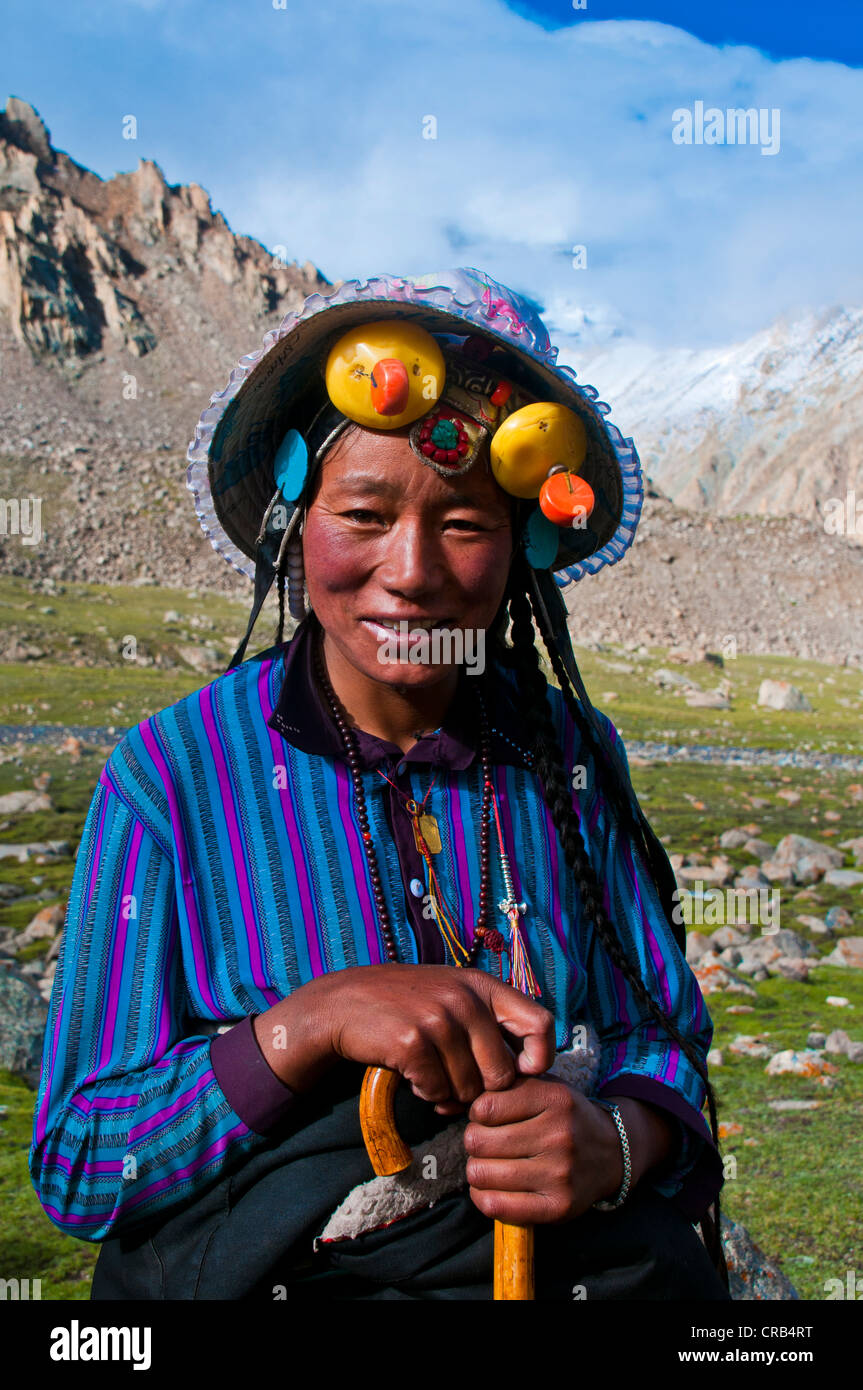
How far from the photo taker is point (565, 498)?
200cm

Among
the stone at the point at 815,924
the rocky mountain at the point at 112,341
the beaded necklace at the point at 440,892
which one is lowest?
the stone at the point at 815,924

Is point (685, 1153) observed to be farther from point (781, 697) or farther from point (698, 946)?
point (781, 697)

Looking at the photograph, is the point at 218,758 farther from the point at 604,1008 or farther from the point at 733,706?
the point at 733,706

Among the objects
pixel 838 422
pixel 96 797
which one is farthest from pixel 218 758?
pixel 838 422

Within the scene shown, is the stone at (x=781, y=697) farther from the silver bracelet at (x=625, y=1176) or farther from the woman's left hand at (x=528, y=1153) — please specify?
the woman's left hand at (x=528, y=1153)

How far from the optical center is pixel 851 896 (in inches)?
287

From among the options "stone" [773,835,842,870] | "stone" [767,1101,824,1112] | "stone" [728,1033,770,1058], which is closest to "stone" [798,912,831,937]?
"stone" [773,835,842,870]

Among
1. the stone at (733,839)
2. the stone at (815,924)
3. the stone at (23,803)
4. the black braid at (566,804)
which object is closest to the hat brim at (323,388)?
the black braid at (566,804)

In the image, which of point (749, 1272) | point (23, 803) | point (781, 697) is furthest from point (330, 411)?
point (781, 697)

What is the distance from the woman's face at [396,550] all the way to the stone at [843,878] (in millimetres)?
6332

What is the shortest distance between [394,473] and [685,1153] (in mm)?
1268

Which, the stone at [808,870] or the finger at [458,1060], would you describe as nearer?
the finger at [458,1060]

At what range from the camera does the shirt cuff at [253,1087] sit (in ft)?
5.28

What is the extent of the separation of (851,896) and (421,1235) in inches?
247
